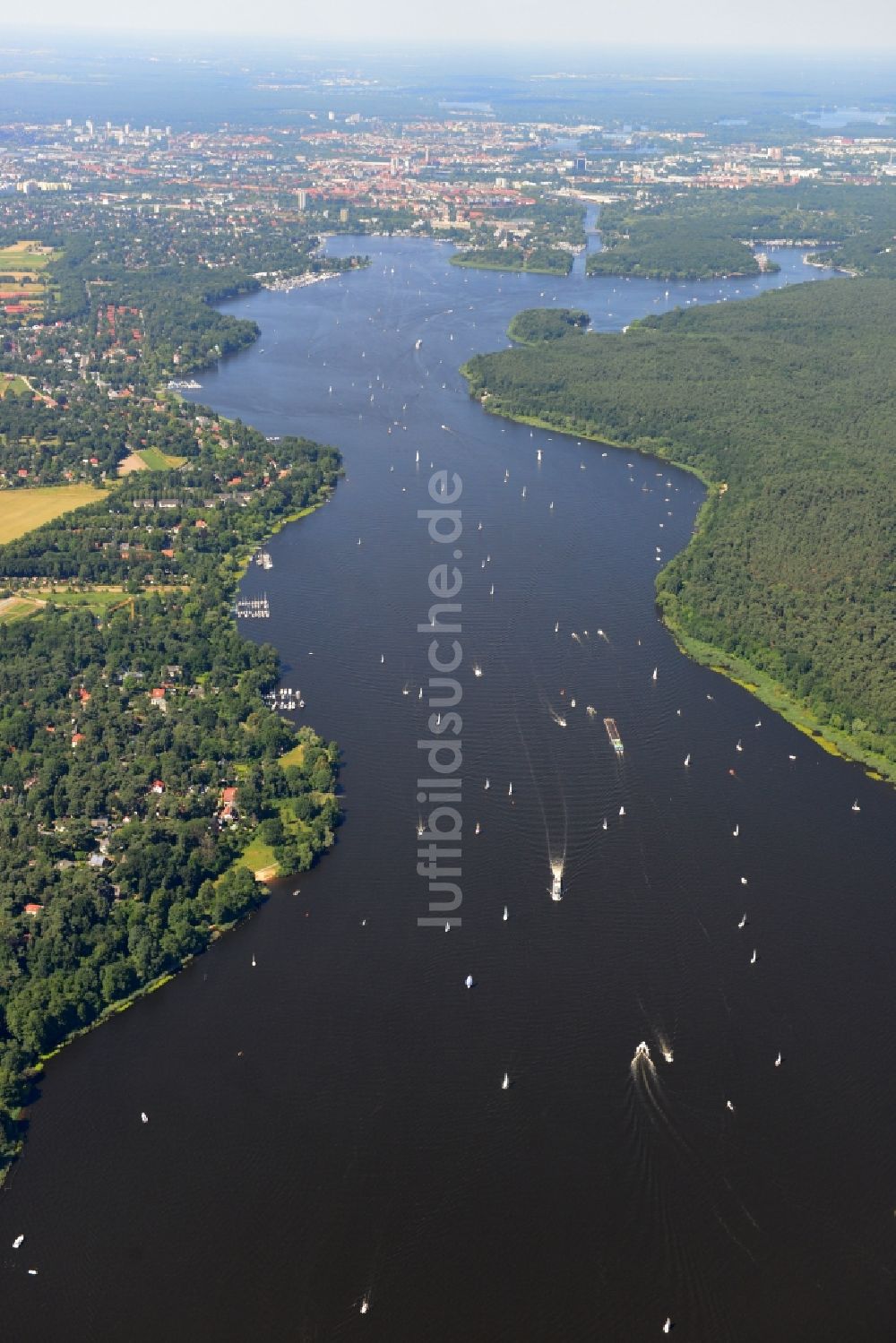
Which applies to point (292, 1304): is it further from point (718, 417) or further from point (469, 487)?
point (718, 417)

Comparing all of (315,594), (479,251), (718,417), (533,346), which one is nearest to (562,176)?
(479,251)

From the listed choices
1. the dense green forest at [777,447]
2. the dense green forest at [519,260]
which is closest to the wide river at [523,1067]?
the dense green forest at [777,447]

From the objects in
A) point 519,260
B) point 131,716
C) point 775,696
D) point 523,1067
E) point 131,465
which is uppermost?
point 519,260

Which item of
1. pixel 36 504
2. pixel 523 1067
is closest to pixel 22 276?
pixel 36 504

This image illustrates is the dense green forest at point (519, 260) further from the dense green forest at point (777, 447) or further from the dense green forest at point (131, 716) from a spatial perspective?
the dense green forest at point (131, 716)

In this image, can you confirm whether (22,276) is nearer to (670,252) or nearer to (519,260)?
(519,260)

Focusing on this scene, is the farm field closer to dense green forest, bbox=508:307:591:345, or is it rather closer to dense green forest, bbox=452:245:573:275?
dense green forest, bbox=508:307:591:345
